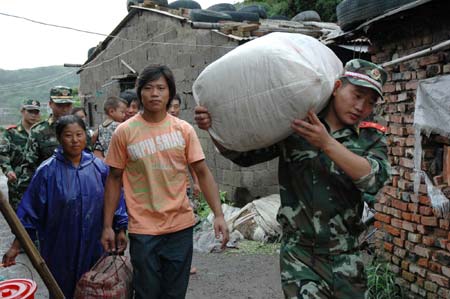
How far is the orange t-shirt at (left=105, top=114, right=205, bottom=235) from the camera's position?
3.02 metres

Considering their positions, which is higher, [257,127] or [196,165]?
[257,127]

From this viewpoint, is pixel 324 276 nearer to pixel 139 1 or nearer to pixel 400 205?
pixel 400 205

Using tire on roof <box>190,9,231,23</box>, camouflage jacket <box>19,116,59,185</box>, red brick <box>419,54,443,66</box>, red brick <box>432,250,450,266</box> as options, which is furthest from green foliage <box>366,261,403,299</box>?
tire on roof <box>190,9,231,23</box>

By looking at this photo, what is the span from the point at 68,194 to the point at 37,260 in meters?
1.01

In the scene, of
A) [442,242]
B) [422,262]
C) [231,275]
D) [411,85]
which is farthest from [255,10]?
[442,242]

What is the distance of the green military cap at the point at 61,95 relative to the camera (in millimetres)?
5051

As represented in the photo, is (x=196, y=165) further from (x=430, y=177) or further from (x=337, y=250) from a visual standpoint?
(x=430, y=177)

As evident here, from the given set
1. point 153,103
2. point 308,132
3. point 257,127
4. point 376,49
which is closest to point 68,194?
point 153,103

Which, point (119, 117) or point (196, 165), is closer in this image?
point (196, 165)

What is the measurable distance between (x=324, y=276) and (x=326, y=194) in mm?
417

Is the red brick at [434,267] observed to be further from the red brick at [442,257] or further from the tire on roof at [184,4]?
the tire on roof at [184,4]

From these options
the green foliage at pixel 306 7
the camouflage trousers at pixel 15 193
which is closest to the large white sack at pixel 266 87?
the camouflage trousers at pixel 15 193

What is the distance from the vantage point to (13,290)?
7.97 ft

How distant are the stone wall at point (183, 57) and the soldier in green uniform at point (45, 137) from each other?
3244mm
